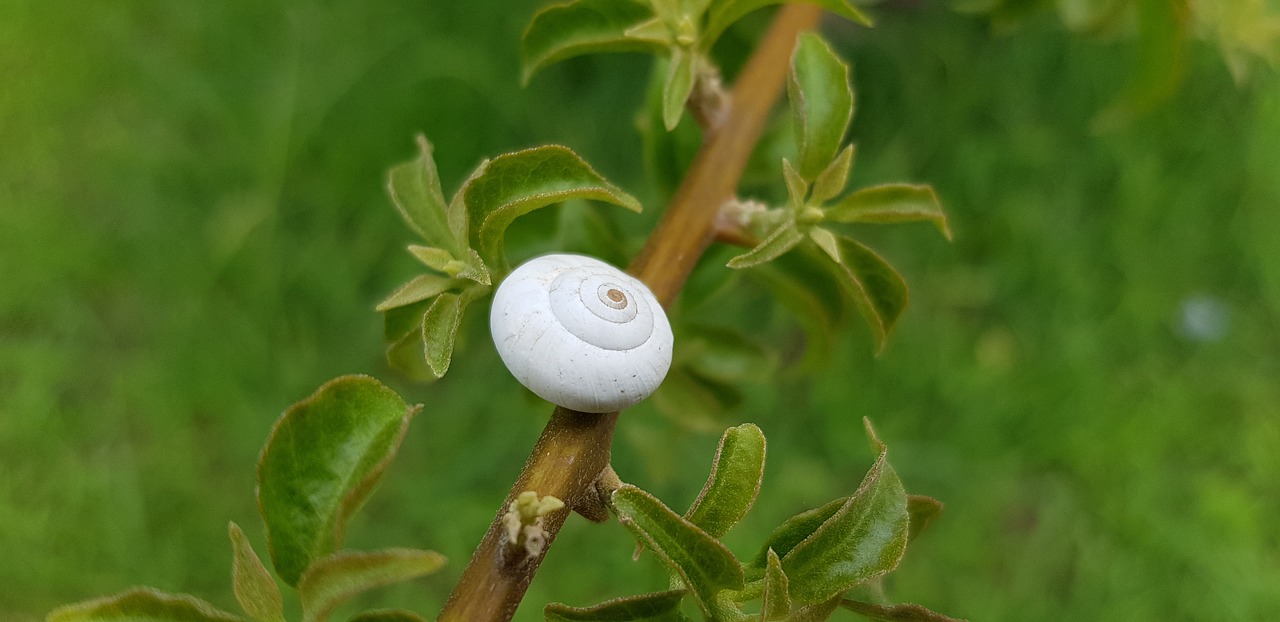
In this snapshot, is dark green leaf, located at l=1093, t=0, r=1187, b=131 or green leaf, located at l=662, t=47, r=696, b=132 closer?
green leaf, located at l=662, t=47, r=696, b=132

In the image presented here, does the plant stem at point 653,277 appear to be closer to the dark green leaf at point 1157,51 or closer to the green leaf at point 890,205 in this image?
the green leaf at point 890,205

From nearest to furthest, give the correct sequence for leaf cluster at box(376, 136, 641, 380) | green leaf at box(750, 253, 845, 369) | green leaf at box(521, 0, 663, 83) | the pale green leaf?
leaf cluster at box(376, 136, 641, 380) < the pale green leaf < green leaf at box(521, 0, 663, 83) < green leaf at box(750, 253, 845, 369)

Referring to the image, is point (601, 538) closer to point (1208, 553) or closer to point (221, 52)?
point (1208, 553)

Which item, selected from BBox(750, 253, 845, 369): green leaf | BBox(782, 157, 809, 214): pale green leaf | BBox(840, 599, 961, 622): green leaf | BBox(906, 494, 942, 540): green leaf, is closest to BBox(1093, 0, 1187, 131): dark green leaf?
BBox(750, 253, 845, 369): green leaf

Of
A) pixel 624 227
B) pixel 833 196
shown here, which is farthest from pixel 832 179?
pixel 624 227

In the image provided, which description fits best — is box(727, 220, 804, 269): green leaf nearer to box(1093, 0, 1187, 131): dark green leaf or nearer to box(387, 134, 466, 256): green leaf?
box(387, 134, 466, 256): green leaf

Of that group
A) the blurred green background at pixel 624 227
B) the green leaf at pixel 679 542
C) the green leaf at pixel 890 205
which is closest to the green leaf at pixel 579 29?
the green leaf at pixel 890 205

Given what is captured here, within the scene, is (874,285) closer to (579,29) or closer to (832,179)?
(832,179)
